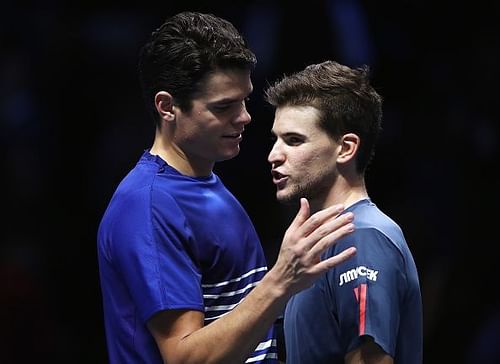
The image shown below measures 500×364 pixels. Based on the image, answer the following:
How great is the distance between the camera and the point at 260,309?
3.36 metres

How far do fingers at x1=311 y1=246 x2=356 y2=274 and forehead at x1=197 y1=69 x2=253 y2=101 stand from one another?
28.4 inches

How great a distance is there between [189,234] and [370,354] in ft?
2.19

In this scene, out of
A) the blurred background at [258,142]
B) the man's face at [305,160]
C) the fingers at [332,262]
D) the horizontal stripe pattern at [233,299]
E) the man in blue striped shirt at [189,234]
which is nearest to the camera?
the fingers at [332,262]

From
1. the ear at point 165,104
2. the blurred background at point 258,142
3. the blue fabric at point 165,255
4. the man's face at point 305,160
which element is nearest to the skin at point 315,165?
the man's face at point 305,160

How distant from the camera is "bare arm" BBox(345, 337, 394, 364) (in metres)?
3.54

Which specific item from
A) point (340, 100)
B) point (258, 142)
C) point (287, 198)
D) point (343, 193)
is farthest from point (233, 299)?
point (258, 142)

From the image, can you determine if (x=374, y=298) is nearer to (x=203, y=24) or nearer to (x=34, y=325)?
(x=203, y=24)

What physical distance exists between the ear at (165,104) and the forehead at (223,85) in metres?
0.10

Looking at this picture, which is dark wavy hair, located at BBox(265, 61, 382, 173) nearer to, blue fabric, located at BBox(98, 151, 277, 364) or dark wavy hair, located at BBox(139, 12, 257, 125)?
dark wavy hair, located at BBox(139, 12, 257, 125)

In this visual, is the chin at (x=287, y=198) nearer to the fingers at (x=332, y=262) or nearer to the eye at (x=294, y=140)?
the eye at (x=294, y=140)

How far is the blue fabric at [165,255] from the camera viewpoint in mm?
3527

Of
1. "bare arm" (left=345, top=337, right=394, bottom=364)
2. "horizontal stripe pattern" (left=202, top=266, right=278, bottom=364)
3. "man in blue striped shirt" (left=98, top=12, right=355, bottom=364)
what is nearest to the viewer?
"man in blue striped shirt" (left=98, top=12, right=355, bottom=364)

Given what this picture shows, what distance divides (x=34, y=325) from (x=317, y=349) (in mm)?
2910

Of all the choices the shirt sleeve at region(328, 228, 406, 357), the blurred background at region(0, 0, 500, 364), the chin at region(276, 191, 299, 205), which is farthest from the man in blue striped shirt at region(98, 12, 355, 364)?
the blurred background at region(0, 0, 500, 364)
